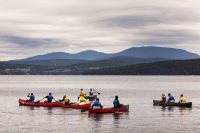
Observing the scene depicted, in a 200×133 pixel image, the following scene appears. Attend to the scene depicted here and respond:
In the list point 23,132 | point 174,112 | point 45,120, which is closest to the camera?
point 23,132

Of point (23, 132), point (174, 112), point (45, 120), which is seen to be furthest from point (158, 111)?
point (23, 132)

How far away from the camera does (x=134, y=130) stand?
4509cm

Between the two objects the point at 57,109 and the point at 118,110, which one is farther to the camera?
the point at 57,109

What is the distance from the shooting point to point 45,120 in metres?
54.1

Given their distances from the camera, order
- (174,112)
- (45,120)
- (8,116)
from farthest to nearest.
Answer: (174,112) < (8,116) < (45,120)

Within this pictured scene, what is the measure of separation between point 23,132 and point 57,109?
2543 cm

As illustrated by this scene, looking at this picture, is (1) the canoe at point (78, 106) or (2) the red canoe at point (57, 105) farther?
(2) the red canoe at point (57, 105)

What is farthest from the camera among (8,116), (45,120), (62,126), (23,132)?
(8,116)

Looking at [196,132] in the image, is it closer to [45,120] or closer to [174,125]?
[174,125]

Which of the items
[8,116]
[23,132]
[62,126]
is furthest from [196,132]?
[8,116]

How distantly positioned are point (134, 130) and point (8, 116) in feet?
74.9

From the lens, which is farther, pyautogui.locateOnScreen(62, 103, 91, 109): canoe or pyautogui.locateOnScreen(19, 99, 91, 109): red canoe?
pyautogui.locateOnScreen(19, 99, 91, 109): red canoe

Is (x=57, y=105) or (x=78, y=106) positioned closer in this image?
(x=78, y=106)

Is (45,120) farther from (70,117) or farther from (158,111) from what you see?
(158,111)
